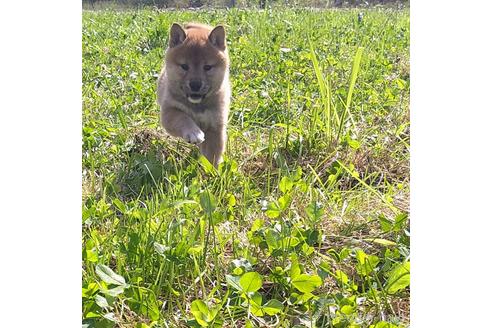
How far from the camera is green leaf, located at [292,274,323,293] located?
106 centimetres

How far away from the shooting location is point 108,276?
1041 millimetres

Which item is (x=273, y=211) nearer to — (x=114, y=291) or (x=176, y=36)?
(x=114, y=291)

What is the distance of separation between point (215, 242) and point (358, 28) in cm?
62

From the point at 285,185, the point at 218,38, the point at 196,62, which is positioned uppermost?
the point at 218,38

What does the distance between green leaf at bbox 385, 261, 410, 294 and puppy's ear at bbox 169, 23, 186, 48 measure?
90 cm

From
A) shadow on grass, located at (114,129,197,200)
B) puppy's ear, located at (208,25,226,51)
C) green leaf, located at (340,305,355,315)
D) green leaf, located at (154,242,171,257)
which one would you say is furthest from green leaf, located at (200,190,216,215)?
puppy's ear, located at (208,25,226,51)

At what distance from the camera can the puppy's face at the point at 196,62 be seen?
6.12 feet

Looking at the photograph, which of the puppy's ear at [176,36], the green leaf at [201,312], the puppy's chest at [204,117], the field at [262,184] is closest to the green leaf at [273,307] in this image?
the field at [262,184]

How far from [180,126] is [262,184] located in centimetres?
55

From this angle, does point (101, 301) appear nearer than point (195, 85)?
Yes

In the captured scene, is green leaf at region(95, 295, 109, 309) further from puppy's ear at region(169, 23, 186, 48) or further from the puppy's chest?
the puppy's chest

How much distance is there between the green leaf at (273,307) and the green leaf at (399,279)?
0.71 feet

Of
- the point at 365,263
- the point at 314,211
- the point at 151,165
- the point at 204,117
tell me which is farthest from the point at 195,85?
the point at 365,263

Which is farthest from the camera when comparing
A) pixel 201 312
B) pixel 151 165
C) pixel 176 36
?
pixel 176 36
